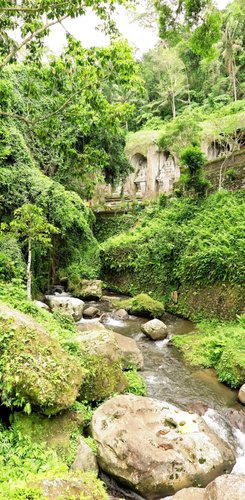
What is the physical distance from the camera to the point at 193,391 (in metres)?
6.71

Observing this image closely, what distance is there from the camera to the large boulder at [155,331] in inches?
384

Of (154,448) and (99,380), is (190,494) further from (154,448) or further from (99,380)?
(99,380)

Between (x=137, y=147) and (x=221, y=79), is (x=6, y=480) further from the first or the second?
(x=221, y=79)

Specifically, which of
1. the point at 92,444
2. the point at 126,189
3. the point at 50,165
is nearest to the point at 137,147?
the point at 126,189

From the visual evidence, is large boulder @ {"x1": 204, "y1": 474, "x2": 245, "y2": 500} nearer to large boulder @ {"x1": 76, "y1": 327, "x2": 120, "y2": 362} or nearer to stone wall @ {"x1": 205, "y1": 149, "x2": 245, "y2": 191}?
large boulder @ {"x1": 76, "y1": 327, "x2": 120, "y2": 362}

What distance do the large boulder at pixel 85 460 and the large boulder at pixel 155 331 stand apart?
18.8 feet

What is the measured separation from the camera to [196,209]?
16.4 meters

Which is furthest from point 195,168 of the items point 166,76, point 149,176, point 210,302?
point 166,76

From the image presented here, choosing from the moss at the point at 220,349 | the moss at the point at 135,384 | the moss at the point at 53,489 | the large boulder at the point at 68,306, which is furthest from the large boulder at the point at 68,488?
the large boulder at the point at 68,306

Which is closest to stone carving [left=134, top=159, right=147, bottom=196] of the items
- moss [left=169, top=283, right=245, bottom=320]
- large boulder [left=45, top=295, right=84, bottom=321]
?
moss [left=169, top=283, right=245, bottom=320]

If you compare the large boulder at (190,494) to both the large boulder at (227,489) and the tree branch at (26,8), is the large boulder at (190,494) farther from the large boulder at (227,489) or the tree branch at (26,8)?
the tree branch at (26,8)

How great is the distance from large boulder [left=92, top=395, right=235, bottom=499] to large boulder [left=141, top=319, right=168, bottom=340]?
15.2ft

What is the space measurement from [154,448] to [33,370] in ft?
6.42

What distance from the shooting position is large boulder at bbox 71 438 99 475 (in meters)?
4.02
